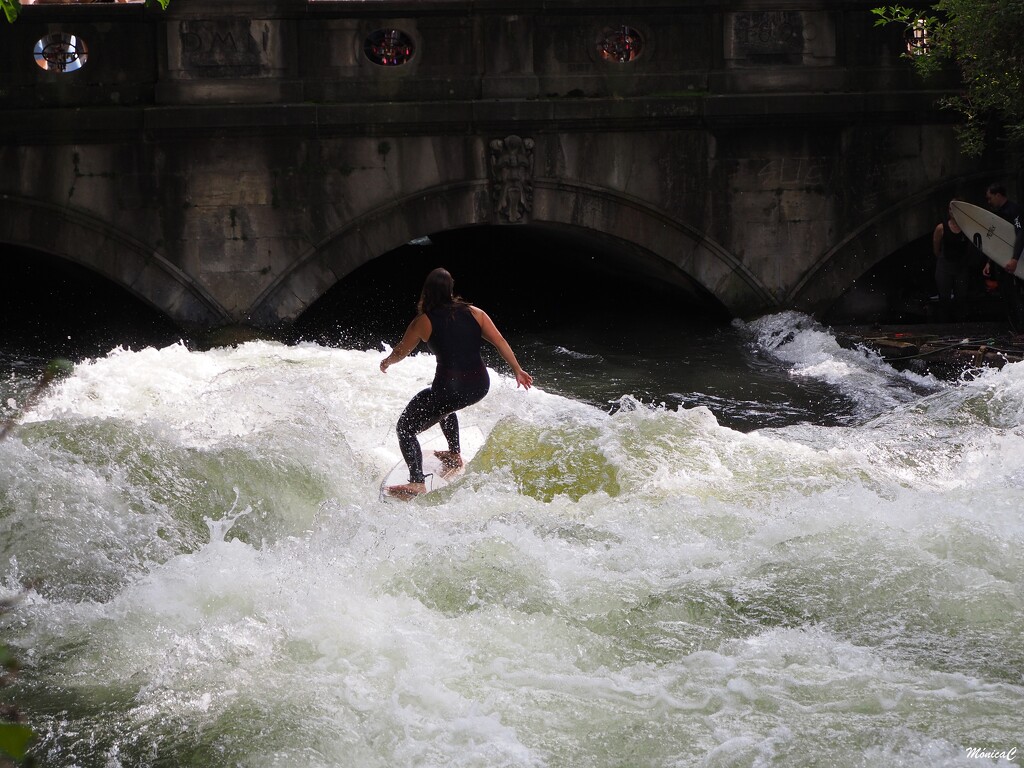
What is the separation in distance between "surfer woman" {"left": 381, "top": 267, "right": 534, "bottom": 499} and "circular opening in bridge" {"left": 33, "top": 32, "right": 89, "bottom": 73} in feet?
20.2

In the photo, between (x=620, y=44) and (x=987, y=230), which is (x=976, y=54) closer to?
(x=987, y=230)

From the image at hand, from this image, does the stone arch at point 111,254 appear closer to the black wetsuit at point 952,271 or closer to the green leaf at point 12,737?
the black wetsuit at point 952,271

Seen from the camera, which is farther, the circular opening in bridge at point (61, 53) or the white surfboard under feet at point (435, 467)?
the circular opening in bridge at point (61, 53)

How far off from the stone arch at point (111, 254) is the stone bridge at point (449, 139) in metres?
0.02

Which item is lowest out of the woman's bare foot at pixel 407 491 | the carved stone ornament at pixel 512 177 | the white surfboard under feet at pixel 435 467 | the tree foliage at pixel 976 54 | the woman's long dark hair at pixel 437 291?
the woman's bare foot at pixel 407 491

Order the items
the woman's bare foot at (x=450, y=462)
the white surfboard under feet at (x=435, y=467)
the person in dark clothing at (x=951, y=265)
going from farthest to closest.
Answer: the person in dark clothing at (x=951, y=265), the woman's bare foot at (x=450, y=462), the white surfboard under feet at (x=435, y=467)

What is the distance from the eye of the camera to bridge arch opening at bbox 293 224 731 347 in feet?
44.9

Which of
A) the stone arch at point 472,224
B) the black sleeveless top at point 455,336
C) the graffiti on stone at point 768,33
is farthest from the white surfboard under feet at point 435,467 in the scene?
the graffiti on stone at point 768,33

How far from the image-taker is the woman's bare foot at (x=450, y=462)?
761 cm

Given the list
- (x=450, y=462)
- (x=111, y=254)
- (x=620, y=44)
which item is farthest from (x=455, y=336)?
(x=620, y=44)

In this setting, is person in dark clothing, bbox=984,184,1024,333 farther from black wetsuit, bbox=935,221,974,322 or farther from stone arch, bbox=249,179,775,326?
stone arch, bbox=249,179,775,326

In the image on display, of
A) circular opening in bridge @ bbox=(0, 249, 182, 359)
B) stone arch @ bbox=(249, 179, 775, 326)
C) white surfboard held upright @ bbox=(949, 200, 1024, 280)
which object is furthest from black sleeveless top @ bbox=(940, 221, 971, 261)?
circular opening in bridge @ bbox=(0, 249, 182, 359)

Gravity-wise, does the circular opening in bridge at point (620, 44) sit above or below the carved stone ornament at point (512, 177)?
above

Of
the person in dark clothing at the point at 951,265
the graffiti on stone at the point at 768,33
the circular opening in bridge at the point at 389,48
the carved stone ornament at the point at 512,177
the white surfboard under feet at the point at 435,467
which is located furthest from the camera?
the person in dark clothing at the point at 951,265
